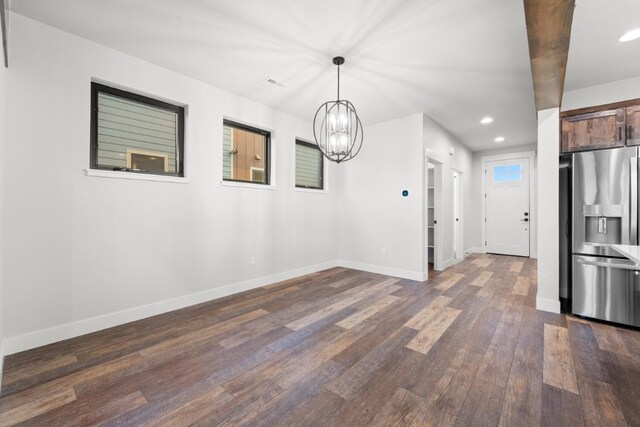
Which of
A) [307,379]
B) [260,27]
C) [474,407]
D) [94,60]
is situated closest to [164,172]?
[94,60]

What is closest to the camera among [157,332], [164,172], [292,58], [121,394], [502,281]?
[121,394]

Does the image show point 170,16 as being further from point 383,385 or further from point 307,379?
point 383,385

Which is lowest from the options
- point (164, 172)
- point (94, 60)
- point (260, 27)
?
point (164, 172)

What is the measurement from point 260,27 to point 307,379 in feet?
9.39

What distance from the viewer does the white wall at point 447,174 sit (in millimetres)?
4887

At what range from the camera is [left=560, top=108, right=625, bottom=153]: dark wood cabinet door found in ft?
9.45

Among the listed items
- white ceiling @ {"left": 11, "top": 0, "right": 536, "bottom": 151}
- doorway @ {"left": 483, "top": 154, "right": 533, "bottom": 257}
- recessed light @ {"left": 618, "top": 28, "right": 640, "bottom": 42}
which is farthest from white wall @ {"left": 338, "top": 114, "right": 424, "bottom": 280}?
doorway @ {"left": 483, "top": 154, "right": 533, "bottom": 257}

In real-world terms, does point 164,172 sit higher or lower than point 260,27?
lower

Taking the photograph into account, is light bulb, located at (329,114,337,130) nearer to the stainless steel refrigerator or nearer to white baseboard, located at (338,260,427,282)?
the stainless steel refrigerator

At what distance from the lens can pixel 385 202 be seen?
4.94m

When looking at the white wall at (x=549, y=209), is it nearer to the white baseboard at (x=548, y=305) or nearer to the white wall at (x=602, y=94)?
the white baseboard at (x=548, y=305)

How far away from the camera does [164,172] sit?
3162mm

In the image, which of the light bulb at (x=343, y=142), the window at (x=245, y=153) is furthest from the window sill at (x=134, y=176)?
the light bulb at (x=343, y=142)

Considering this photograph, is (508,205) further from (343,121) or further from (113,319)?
(113,319)
